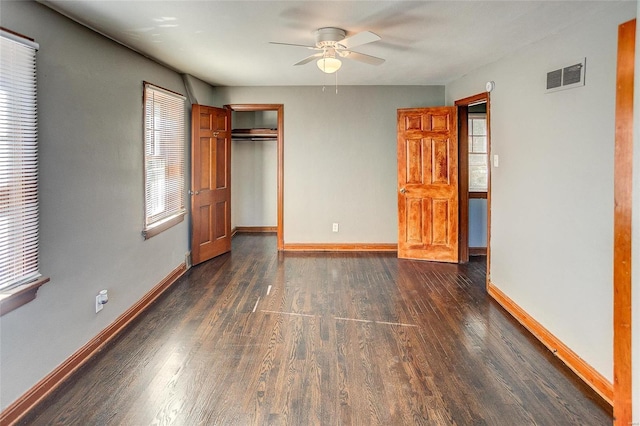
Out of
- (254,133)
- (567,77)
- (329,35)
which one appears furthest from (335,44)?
(254,133)

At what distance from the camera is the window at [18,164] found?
2.17m

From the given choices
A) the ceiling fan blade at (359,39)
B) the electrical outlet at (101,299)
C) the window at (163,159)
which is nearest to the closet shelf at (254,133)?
the window at (163,159)

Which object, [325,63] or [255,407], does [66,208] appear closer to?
[255,407]

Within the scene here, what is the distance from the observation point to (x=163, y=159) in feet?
14.7

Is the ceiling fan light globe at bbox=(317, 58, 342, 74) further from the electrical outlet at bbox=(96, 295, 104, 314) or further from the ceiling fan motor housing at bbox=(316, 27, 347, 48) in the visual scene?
the electrical outlet at bbox=(96, 295, 104, 314)

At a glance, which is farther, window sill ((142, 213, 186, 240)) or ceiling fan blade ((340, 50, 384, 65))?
window sill ((142, 213, 186, 240))

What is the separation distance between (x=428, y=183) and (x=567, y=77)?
9.05ft

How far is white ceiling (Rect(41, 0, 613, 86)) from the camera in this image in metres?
2.69

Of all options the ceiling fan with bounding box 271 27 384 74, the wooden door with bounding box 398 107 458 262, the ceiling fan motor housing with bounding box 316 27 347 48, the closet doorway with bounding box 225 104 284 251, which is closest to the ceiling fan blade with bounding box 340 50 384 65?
the ceiling fan with bounding box 271 27 384 74

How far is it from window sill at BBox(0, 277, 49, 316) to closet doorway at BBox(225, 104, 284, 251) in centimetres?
515

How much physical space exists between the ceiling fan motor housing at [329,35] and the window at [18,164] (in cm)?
185

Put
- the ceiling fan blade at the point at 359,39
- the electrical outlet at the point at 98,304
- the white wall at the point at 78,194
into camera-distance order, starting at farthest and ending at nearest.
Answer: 1. the electrical outlet at the point at 98,304
2. the ceiling fan blade at the point at 359,39
3. the white wall at the point at 78,194

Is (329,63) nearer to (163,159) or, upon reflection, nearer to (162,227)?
(163,159)

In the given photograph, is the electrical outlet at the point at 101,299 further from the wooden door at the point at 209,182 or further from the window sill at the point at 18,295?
the wooden door at the point at 209,182
